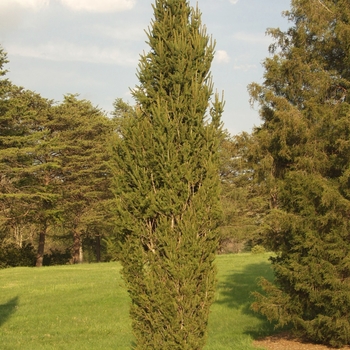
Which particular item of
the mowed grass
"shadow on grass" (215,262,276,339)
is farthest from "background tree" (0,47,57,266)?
"shadow on grass" (215,262,276,339)

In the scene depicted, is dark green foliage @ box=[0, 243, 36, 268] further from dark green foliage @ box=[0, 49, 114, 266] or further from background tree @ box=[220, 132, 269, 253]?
background tree @ box=[220, 132, 269, 253]

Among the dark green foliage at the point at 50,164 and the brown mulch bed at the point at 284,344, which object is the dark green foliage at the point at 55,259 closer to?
the dark green foliage at the point at 50,164

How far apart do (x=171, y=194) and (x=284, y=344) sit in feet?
18.5

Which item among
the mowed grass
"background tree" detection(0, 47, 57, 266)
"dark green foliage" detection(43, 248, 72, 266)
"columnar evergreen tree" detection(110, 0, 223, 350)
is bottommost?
the mowed grass

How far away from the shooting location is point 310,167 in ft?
32.7

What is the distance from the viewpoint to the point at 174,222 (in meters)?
6.35

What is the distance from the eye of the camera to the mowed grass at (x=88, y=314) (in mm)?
11117

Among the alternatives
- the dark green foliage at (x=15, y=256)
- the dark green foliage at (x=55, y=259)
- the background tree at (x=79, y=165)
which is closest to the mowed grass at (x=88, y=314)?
the dark green foliage at (x=15, y=256)

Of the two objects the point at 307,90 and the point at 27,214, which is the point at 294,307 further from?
the point at 27,214

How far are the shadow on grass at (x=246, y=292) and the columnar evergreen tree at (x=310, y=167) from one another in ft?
5.52

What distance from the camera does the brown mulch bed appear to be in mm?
9524

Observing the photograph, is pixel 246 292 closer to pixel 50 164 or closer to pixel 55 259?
pixel 50 164

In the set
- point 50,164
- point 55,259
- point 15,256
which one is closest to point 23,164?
point 50,164

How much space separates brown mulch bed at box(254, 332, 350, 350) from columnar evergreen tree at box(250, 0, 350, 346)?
0.74 feet
